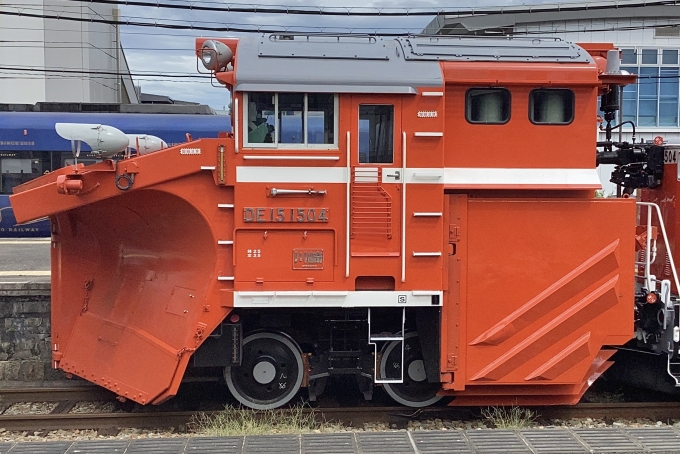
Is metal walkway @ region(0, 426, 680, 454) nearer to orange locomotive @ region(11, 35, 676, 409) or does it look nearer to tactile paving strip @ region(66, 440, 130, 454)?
tactile paving strip @ region(66, 440, 130, 454)

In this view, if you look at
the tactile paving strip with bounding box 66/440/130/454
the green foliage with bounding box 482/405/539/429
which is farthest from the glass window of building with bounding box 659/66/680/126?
the tactile paving strip with bounding box 66/440/130/454

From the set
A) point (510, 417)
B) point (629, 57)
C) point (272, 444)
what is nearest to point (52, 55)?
point (629, 57)

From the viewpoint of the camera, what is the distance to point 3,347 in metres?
8.63

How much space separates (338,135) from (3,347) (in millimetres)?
5881

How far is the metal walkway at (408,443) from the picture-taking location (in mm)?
4879

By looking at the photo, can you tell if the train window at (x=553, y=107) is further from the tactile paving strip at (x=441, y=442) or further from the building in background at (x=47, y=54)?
the building in background at (x=47, y=54)

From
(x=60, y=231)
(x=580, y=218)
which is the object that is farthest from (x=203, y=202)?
(x=580, y=218)

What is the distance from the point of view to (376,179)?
6.34m

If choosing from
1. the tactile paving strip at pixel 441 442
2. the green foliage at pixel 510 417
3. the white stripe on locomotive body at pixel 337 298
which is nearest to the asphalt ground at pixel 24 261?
the white stripe on locomotive body at pixel 337 298

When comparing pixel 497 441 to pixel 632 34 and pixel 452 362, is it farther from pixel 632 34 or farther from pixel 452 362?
pixel 632 34

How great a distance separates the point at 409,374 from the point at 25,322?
546cm

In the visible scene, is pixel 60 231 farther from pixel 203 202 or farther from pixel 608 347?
pixel 608 347

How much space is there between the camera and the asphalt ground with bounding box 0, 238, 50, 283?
9.55 m

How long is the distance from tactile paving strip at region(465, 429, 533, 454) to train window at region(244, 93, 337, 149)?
3118mm
